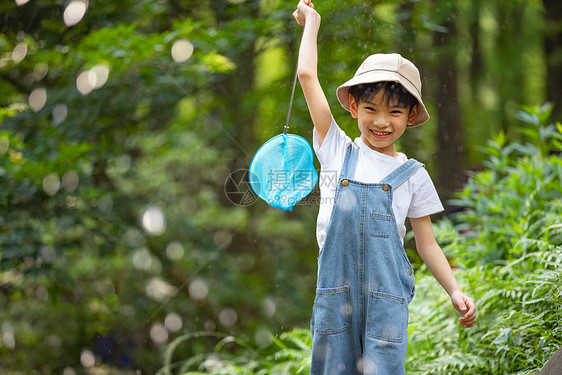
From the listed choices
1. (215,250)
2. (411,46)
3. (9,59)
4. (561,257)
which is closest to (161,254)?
(215,250)

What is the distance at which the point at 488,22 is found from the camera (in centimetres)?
1016

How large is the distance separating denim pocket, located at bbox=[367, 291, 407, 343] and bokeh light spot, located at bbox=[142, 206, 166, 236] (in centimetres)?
407

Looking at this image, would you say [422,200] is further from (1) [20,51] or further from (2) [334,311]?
(1) [20,51]

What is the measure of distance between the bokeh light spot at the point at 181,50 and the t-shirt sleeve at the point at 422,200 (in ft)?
10.2

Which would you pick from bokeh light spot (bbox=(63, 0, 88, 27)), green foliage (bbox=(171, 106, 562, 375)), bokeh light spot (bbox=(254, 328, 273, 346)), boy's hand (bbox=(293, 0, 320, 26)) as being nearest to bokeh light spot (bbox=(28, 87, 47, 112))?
bokeh light spot (bbox=(63, 0, 88, 27))

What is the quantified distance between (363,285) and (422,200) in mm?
350

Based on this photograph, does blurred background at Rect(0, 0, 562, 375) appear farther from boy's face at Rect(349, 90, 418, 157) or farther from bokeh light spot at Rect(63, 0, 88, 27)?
boy's face at Rect(349, 90, 418, 157)

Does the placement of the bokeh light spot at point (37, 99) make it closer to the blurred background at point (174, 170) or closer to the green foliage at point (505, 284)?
the blurred background at point (174, 170)

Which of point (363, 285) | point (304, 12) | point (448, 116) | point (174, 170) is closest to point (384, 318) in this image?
point (363, 285)

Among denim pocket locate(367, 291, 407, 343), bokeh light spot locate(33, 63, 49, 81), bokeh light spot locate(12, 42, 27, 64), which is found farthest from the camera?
bokeh light spot locate(33, 63, 49, 81)

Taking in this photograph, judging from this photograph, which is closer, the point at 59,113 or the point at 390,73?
the point at 390,73

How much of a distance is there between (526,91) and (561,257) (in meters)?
9.06

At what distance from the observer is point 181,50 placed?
4.60 metres

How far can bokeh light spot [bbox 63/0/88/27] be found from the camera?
495cm
